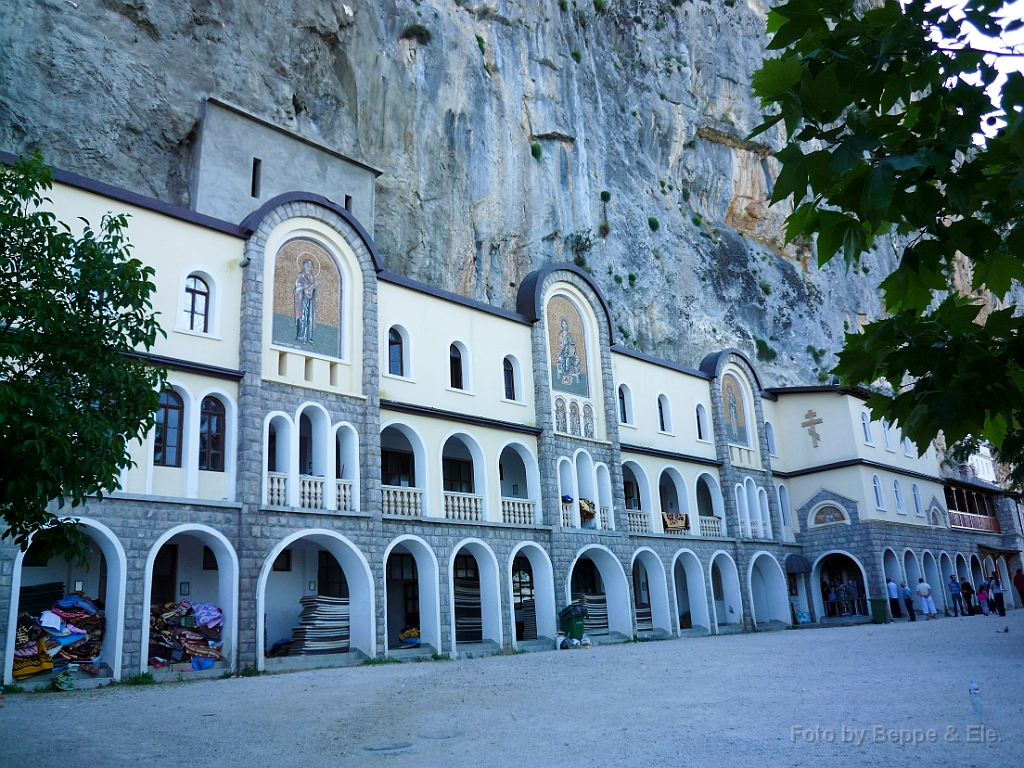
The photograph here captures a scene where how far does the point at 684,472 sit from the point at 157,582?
18.2m

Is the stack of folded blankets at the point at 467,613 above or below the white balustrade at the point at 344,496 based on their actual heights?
below

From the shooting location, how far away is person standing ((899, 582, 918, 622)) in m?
31.3

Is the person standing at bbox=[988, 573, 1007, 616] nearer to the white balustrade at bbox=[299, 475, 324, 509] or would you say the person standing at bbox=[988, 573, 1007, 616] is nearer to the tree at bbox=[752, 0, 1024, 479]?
the white balustrade at bbox=[299, 475, 324, 509]

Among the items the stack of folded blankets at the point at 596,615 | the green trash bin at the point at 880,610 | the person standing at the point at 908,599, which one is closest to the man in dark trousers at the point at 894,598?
the person standing at the point at 908,599

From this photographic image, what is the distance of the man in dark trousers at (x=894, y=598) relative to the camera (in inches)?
1261

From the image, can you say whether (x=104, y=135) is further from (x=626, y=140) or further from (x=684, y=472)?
(x=626, y=140)

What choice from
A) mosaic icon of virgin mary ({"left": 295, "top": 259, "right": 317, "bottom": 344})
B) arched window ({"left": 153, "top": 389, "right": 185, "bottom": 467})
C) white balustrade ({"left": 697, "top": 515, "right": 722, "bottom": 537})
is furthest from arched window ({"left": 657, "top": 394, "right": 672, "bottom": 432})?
arched window ({"left": 153, "top": 389, "right": 185, "bottom": 467})

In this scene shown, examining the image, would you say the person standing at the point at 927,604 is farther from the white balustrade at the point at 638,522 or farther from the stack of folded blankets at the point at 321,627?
the stack of folded blankets at the point at 321,627

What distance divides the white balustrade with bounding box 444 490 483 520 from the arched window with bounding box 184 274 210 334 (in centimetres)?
740

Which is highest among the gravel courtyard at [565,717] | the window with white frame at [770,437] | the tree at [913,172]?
the window with white frame at [770,437]

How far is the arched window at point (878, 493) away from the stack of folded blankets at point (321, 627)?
23.2 meters

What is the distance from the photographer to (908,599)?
103 ft

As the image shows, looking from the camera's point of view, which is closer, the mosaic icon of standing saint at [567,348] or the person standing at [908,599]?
the mosaic icon of standing saint at [567,348]

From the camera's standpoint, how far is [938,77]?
370cm
